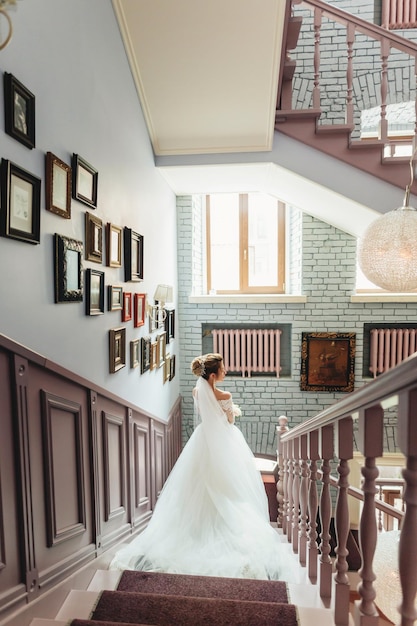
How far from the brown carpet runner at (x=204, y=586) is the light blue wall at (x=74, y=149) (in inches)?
42.8

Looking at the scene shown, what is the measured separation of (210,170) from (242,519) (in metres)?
3.21

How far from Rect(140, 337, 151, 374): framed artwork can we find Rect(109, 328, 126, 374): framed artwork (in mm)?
566

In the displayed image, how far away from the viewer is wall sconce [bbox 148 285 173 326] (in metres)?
3.89

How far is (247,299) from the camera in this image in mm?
5512

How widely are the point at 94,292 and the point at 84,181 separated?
24.7 inches

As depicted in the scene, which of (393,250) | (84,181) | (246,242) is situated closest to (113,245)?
(84,181)

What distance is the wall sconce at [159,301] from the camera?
3.89 m

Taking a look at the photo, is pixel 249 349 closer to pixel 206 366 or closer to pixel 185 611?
pixel 206 366

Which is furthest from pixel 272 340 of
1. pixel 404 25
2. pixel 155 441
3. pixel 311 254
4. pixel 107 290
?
pixel 404 25

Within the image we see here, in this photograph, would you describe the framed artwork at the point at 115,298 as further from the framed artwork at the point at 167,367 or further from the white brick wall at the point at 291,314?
the white brick wall at the point at 291,314

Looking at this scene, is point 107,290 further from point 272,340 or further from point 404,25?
point 404,25

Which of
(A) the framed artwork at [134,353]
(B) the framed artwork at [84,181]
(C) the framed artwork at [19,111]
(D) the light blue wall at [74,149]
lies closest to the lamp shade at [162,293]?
(D) the light blue wall at [74,149]

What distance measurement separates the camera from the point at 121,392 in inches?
116

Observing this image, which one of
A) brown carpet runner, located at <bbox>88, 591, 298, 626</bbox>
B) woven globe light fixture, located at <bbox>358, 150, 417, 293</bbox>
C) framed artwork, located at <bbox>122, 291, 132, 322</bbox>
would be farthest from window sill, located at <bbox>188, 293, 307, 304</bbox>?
brown carpet runner, located at <bbox>88, 591, 298, 626</bbox>
